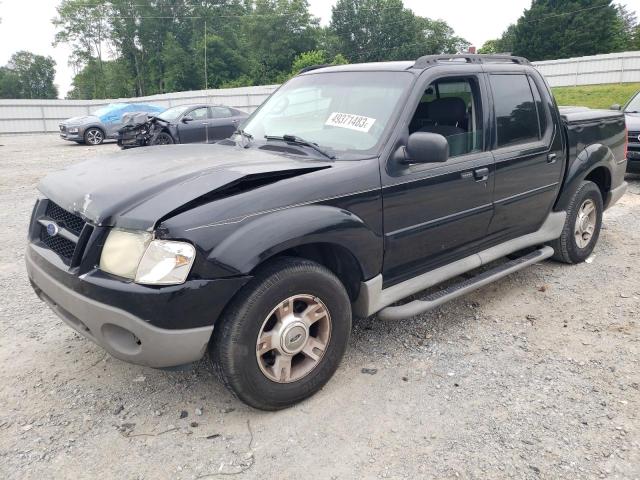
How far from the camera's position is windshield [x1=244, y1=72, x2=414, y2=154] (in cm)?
331

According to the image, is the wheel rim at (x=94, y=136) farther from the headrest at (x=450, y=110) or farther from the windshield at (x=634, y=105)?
the headrest at (x=450, y=110)

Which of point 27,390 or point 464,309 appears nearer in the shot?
point 27,390

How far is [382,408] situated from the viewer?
9.55 ft

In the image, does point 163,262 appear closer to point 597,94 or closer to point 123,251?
point 123,251

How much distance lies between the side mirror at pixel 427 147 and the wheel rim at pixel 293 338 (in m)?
1.08

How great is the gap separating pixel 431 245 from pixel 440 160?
2.26 ft

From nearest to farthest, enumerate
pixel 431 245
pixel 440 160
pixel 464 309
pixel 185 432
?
pixel 185 432 → pixel 440 160 → pixel 431 245 → pixel 464 309

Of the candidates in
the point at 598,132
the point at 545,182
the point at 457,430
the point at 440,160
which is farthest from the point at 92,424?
the point at 598,132

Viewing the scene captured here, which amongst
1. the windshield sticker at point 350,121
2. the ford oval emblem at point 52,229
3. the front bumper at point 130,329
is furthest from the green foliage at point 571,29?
the front bumper at point 130,329

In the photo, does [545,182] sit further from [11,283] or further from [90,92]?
[90,92]

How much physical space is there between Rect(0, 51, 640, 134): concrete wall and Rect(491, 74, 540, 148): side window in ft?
71.1

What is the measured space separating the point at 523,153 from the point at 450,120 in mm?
739

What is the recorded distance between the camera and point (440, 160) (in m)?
3.04

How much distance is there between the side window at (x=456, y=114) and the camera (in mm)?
3656
